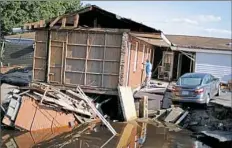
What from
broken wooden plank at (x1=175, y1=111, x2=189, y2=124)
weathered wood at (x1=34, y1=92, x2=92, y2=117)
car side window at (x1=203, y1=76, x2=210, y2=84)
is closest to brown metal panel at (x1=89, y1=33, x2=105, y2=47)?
weathered wood at (x1=34, y1=92, x2=92, y2=117)

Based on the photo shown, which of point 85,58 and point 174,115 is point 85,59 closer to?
point 85,58

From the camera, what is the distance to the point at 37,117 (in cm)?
1602

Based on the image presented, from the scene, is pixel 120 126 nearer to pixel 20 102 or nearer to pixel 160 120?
pixel 160 120

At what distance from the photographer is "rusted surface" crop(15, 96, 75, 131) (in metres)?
15.7

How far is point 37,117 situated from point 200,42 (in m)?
23.6

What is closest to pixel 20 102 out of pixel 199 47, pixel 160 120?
pixel 160 120

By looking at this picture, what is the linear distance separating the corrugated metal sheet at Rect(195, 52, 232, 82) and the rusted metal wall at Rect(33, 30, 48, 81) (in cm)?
1573

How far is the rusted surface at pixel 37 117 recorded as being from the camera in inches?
618

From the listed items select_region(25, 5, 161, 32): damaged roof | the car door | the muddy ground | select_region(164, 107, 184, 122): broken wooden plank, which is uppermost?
select_region(25, 5, 161, 32): damaged roof

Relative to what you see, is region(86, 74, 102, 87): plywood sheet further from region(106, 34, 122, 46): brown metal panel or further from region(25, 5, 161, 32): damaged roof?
region(25, 5, 161, 32): damaged roof

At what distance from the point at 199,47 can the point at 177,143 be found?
1909cm

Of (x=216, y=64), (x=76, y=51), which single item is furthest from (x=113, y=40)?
(x=216, y=64)

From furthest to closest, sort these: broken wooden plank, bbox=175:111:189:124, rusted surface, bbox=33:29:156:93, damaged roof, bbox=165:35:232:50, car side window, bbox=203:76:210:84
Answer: damaged roof, bbox=165:35:232:50
car side window, bbox=203:76:210:84
rusted surface, bbox=33:29:156:93
broken wooden plank, bbox=175:111:189:124

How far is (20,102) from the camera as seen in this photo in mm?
16141
